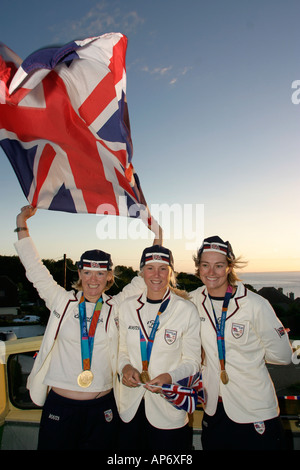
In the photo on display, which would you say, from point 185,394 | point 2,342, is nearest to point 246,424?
point 185,394

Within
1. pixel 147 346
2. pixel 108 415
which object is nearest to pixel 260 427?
pixel 147 346

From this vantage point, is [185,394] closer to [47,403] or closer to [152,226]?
[47,403]

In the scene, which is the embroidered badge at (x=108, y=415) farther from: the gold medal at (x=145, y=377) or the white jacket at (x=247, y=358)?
the white jacket at (x=247, y=358)

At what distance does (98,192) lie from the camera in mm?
3857

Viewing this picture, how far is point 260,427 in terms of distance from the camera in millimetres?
2521

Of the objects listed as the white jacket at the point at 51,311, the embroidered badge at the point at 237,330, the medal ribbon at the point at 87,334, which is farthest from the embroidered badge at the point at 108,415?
the embroidered badge at the point at 237,330

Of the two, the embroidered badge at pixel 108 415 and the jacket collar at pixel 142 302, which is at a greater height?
the jacket collar at pixel 142 302

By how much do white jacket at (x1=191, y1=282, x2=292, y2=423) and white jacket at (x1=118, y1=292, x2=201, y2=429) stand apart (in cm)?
25

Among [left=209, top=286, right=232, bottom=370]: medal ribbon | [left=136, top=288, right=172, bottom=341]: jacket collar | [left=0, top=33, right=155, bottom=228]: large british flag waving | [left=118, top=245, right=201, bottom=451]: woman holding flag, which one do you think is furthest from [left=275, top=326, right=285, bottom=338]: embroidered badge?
[left=0, top=33, right=155, bottom=228]: large british flag waving

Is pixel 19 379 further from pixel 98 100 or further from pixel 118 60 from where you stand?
pixel 118 60

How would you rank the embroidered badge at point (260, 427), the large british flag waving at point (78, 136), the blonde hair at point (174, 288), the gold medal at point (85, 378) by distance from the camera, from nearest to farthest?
the embroidered badge at point (260, 427), the gold medal at point (85, 378), the blonde hair at point (174, 288), the large british flag waving at point (78, 136)

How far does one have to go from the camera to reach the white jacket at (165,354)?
A: 2.55 meters

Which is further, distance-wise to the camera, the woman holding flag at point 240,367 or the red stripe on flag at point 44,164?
the red stripe on flag at point 44,164
